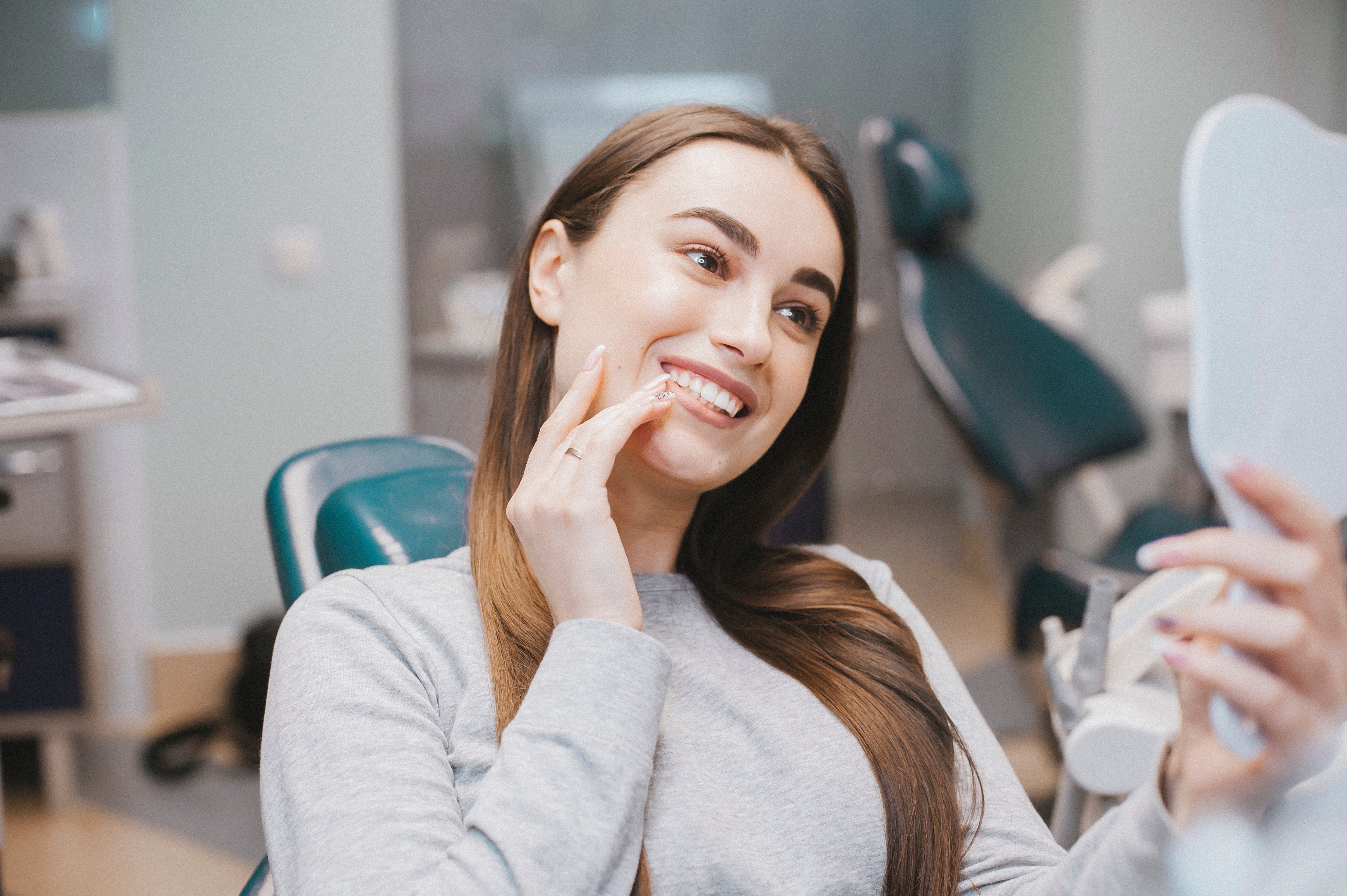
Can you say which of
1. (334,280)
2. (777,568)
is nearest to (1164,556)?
(777,568)

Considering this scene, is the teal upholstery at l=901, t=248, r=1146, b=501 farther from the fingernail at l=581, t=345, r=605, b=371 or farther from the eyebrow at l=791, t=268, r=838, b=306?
the fingernail at l=581, t=345, r=605, b=371

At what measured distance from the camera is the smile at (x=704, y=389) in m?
0.85

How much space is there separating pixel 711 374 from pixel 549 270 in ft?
0.72

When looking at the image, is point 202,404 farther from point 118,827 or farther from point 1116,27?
point 1116,27

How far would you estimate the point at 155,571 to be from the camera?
8.79ft

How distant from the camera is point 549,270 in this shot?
980 mm

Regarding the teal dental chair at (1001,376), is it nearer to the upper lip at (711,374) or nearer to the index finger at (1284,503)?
the upper lip at (711,374)

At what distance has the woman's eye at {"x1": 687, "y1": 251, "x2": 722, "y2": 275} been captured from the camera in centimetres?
87

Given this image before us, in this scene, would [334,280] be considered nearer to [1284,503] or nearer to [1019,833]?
[1019,833]

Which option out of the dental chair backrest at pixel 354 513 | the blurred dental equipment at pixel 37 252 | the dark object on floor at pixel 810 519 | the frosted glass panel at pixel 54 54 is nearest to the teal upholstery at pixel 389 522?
the dental chair backrest at pixel 354 513

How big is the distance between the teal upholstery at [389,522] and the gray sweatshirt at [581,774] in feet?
0.46

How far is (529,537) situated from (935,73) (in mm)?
3640

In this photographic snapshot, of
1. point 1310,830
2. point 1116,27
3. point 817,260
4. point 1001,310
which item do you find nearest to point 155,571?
point 1001,310

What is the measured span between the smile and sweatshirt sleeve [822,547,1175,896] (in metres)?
0.30
